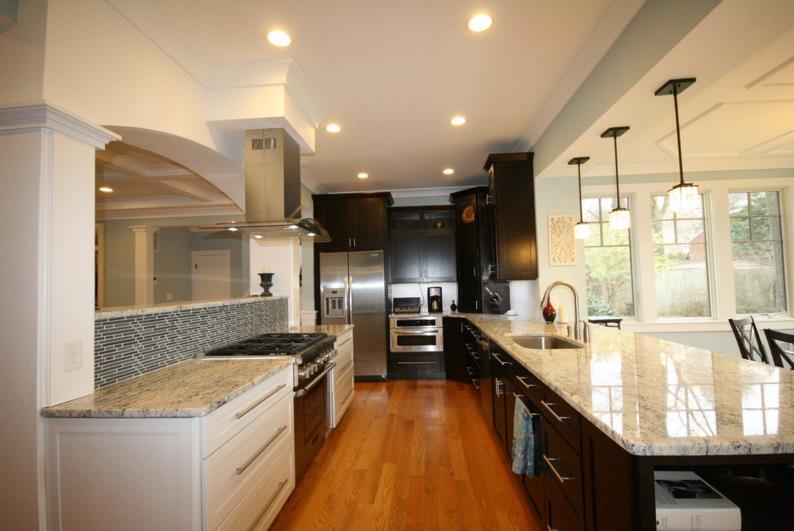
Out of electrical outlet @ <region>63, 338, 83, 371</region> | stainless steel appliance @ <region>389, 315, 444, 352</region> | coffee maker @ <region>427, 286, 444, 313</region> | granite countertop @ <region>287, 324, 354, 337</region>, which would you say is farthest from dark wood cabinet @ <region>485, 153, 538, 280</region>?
electrical outlet @ <region>63, 338, 83, 371</region>

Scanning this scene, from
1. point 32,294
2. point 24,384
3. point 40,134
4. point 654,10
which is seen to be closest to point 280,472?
point 24,384

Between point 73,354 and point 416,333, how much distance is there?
12.3 ft

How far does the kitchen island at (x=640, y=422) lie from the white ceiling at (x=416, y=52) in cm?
180

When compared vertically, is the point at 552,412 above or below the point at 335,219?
below

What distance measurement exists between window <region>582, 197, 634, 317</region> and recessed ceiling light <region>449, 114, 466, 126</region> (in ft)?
7.33

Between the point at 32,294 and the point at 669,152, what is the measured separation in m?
5.19

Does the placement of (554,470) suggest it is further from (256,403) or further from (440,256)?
(440,256)

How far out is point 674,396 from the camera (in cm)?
119

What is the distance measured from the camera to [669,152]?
3754 millimetres

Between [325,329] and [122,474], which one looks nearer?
[122,474]

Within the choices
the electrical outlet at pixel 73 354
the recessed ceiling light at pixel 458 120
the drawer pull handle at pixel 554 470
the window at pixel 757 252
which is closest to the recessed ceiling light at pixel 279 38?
the recessed ceiling light at pixel 458 120

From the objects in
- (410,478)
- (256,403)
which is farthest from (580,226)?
(256,403)

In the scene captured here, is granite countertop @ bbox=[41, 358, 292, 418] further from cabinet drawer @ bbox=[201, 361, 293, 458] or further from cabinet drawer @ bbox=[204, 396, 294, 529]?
cabinet drawer @ bbox=[204, 396, 294, 529]

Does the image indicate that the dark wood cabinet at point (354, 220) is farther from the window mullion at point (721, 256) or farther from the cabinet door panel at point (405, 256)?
the window mullion at point (721, 256)
